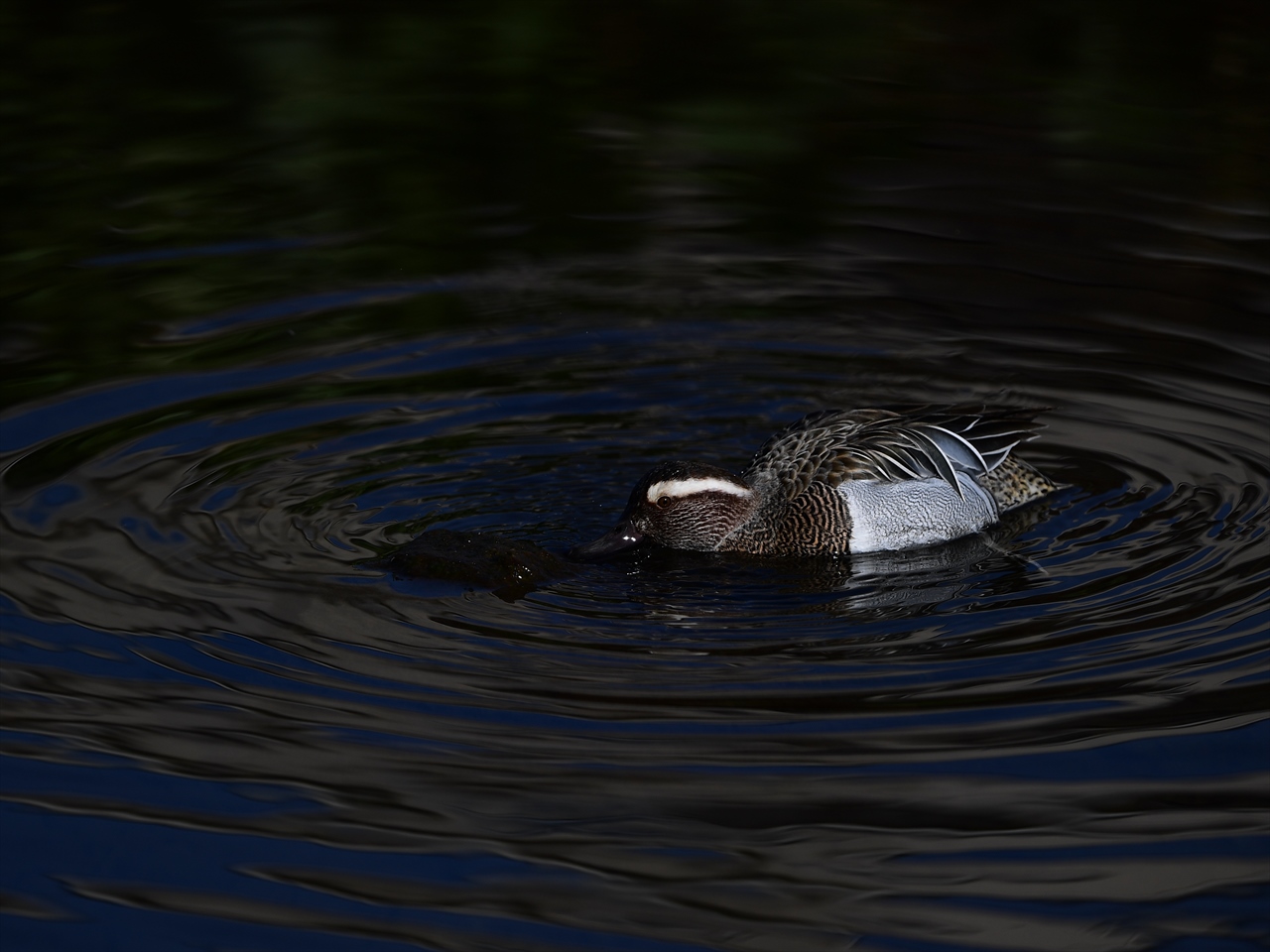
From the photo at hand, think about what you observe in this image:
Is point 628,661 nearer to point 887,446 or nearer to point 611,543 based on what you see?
point 611,543

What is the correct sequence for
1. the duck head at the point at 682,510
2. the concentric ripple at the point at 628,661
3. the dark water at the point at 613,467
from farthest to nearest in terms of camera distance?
the duck head at the point at 682,510 → the dark water at the point at 613,467 → the concentric ripple at the point at 628,661

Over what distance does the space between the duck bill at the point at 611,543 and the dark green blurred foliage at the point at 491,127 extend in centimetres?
294

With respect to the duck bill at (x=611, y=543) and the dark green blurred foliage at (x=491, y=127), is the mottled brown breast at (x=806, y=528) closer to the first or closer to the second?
the duck bill at (x=611, y=543)

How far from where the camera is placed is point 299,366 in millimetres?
9672

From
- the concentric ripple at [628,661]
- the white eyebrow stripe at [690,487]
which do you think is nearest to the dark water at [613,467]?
the concentric ripple at [628,661]

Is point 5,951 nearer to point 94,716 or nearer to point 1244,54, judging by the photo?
point 94,716

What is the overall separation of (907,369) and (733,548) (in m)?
2.09

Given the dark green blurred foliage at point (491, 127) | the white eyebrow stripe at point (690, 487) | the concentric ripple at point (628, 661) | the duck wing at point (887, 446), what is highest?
the dark green blurred foliage at point (491, 127)

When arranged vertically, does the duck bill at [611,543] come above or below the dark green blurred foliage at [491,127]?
below

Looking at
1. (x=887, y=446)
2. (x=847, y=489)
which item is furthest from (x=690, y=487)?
(x=887, y=446)

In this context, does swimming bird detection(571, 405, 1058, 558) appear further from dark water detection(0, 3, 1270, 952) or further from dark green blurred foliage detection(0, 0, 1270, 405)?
dark green blurred foliage detection(0, 0, 1270, 405)

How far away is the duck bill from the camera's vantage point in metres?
7.81

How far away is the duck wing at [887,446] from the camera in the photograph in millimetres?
8312

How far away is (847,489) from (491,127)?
20.3 feet
